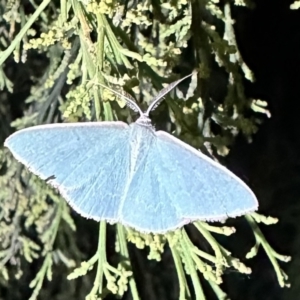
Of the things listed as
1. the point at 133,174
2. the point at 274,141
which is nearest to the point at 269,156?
the point at 274,141

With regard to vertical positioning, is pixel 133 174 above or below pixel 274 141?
above

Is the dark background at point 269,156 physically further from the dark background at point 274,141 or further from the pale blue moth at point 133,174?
the pale blue moth at point 133,174

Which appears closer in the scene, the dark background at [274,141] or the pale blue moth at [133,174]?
the pale blue moth at [133,174]

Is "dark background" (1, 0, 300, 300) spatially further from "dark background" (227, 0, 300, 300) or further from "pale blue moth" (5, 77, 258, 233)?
"pale blue moth" (5, 77, 258, 233)

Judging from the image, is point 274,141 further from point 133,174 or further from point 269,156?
point 133,174

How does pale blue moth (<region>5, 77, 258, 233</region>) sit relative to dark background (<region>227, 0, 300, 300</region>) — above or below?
above

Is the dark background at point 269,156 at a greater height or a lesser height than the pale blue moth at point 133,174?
lesser

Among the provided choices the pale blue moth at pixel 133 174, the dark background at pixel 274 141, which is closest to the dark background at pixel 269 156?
the dark background at pixel 274 141

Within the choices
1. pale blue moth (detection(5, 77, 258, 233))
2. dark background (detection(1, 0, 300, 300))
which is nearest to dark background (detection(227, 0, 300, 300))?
dark background (detection(1, 0, 300, 300))
